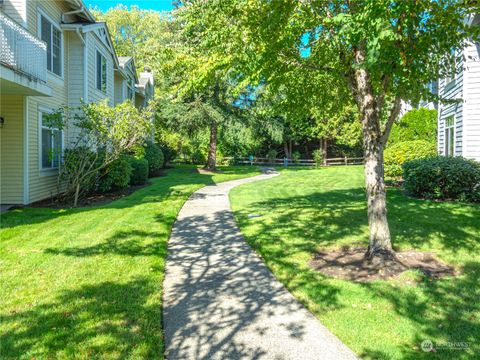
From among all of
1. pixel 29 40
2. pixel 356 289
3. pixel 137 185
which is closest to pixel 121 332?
pixel 356 289

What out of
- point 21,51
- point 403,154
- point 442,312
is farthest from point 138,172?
point 442,312

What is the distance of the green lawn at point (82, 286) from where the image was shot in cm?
348

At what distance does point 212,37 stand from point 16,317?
5.05 m

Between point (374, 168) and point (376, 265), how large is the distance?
1449 millimetres

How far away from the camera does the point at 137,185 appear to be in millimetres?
16859

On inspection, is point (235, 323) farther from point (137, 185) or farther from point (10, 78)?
point (137, 185)

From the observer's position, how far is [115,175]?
13.5 metres

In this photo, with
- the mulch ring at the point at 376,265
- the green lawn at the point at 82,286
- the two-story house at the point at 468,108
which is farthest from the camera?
the two-story house at the point at 468,108

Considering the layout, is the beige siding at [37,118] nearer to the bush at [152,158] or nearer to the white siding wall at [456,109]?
the bush at [152,158]

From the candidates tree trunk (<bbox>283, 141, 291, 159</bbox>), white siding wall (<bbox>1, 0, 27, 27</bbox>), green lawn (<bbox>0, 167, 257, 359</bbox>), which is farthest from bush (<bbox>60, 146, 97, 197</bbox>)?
tree trunk (<bbox>283, 141, 291, 159</bbox>)

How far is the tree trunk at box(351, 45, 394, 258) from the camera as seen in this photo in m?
5.89

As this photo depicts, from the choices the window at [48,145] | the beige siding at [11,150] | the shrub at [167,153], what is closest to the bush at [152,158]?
the shrub at [167,153]

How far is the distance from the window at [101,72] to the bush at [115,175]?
4564mm

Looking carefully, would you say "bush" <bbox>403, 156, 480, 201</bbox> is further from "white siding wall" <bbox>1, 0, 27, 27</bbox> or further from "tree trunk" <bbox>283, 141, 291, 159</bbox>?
"tree trunk" <bbox>283, 141, 291, 159</bbox>
